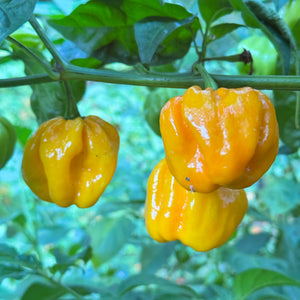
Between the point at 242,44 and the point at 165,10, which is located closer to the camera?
the point at 165,10

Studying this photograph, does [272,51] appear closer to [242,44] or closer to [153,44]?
[242,44]

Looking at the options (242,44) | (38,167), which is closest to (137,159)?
(242,44)

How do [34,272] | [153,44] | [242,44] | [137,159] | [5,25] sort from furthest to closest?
1. [137,159]
2. [242,44]
3. [34,272]
4. [153,44]
5. [5,25]

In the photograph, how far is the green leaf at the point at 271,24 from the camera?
639mm

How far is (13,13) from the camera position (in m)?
0.49

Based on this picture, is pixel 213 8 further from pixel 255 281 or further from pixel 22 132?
pixel 22 132

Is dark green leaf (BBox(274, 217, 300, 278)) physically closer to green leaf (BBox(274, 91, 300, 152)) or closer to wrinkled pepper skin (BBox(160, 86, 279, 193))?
green leaf (BBox(274, 91, 300, 152))

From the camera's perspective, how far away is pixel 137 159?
2693mm

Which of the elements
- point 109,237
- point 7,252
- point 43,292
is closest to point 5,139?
point 7,252

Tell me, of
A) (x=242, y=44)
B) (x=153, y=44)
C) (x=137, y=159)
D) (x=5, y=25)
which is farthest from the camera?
(x=137, y=159)

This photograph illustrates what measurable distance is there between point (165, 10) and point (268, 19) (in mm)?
162

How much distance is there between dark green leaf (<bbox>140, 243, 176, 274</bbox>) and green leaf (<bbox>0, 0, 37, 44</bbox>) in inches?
38.2

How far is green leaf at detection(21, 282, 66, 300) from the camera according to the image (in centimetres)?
90

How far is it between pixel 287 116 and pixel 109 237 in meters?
0.81
